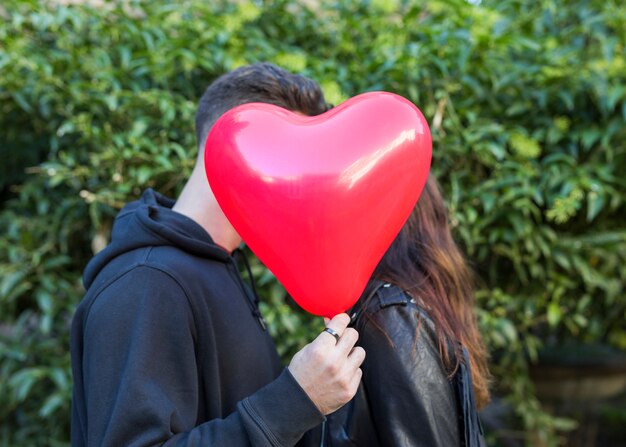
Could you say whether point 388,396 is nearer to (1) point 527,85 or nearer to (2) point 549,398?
(1) point 527,85

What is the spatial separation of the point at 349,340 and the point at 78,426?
0.62 m

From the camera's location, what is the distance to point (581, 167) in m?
2.03

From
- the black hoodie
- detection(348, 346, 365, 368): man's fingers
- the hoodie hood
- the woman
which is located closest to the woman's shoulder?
the woman

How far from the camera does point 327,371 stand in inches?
38.2

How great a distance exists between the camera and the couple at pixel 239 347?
98 centimetres

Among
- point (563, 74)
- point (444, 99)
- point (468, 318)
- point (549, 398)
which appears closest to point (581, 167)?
point (563, 74)

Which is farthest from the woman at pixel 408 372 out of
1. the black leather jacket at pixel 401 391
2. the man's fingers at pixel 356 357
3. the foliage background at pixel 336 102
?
the foliage background at pixel 336 102

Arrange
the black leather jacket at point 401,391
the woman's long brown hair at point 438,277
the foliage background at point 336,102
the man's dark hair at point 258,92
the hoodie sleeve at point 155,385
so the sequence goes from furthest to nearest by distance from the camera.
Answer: the foliage background at point 336,102
the man's dark hair at point 258,92
the woman's long brown hair at point 438,277
the black leather jacket at point 401,391
the hoodie sleeve at point 155,385

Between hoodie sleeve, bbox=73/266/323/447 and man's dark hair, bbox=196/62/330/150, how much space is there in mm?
442

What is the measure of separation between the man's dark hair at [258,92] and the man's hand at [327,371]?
0.58m

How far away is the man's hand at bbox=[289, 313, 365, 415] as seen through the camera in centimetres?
97

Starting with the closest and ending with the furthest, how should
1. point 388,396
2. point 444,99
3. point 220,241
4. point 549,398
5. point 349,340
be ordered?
1. point 349,340
2. point 388,396
3. point 220,241
4. point 444,99
5. point 549,398

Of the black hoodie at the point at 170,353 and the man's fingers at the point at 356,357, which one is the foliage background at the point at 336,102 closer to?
the black hoodie at the point at 170,353

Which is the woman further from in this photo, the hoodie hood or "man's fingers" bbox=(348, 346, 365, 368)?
the hoodie hood
